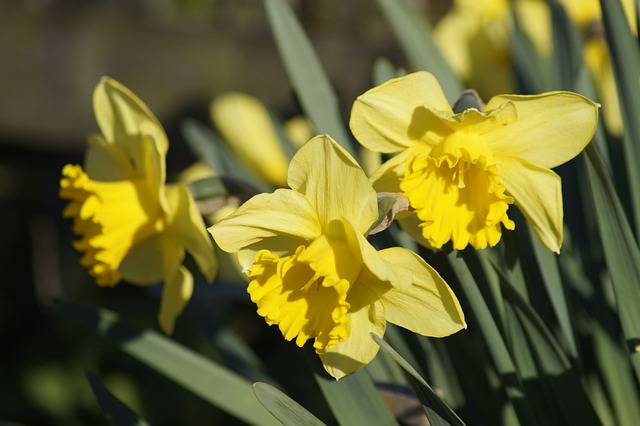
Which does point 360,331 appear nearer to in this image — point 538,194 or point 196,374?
point 538,194

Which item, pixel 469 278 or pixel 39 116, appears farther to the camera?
pixel 39 116

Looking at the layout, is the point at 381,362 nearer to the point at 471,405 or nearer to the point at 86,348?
the point at 471,405

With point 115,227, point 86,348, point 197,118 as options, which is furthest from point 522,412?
point 86,348

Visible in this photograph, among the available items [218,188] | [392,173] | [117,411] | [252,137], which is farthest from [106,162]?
[252,137]

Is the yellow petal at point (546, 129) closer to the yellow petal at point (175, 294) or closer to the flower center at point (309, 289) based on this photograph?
the flower center at point (309, 289)

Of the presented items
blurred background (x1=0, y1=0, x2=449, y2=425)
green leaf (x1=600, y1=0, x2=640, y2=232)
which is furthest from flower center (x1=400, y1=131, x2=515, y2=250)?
blurred background (x1=0, y1=0, x2=449, y2=425)

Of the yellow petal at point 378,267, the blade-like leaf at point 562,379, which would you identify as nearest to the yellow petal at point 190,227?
the yellow petal at point 378,267
